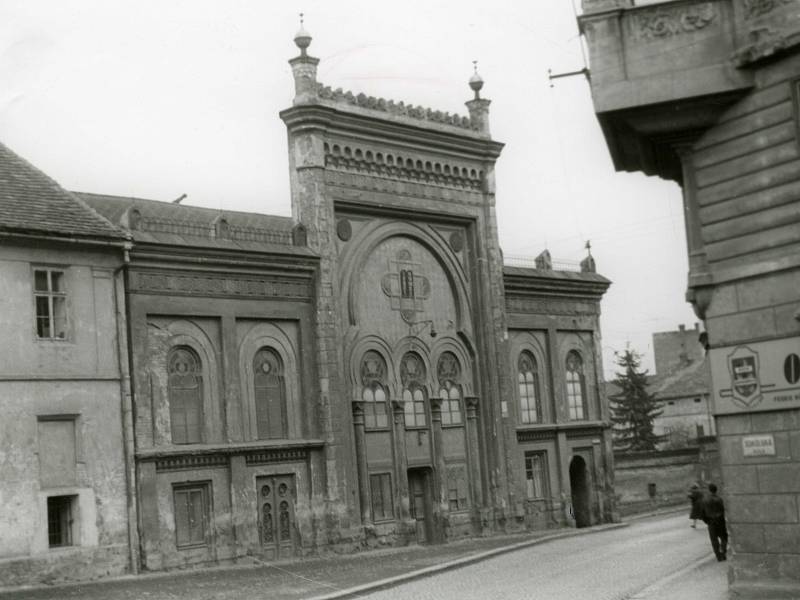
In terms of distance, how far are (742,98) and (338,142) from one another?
1680cm

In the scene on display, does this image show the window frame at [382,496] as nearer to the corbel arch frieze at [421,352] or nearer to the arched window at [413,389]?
the arched window at [413,389]

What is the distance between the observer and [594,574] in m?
22.1

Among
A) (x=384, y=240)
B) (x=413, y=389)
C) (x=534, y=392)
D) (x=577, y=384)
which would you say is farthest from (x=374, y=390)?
(x=577, y=384)

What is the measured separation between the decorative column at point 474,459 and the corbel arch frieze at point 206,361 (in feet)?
29.4

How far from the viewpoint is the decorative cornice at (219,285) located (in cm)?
2750

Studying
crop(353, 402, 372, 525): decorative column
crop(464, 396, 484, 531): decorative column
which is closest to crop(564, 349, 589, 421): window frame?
crop(464, 396, 484, 531): decorative column

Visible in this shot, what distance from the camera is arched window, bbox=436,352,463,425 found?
34656 mm

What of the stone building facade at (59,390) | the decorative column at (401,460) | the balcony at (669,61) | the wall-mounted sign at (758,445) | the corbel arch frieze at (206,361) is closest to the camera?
the wall-mounted sign at (758,445)

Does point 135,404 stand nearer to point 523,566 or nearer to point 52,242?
point 52,242

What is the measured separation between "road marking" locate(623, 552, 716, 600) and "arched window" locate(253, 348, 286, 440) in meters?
11.2

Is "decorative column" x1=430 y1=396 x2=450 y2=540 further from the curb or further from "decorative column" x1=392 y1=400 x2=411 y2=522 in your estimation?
the curb

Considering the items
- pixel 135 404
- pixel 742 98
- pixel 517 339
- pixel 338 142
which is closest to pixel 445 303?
pixel 517 339

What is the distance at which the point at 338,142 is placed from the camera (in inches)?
1267

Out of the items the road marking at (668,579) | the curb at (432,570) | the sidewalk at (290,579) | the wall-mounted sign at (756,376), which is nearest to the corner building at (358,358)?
the sidewalk at (290,579)
